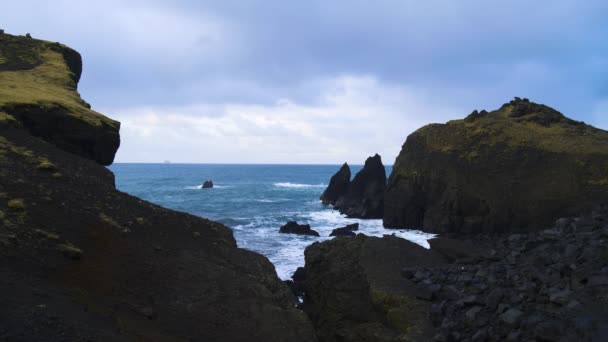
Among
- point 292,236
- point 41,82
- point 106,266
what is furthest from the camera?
point 292,236

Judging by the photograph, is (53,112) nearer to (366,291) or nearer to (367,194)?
(366,291)

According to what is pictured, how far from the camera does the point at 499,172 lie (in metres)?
37.6

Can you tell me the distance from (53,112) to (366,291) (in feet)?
62.3

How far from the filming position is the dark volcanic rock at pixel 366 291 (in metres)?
14.1

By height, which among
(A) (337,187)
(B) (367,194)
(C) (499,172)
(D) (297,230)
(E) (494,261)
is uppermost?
(C) (499,172)

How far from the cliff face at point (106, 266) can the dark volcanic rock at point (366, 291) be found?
8.29 ft

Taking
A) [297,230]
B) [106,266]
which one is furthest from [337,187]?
[106,266]

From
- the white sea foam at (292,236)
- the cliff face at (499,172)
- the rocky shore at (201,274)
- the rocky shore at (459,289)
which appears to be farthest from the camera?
the cliff face at (499,172)

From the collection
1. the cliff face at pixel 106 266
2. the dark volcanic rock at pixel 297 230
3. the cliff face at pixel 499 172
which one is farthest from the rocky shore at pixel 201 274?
the dark volcanic rock at pixel 297 230

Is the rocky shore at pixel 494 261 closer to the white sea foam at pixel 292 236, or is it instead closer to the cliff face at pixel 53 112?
the white sea foam at pixel 292 236

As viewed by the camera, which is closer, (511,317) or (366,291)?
(511,317)

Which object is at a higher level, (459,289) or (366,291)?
(459,289)

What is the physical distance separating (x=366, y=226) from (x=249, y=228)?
14.9 m

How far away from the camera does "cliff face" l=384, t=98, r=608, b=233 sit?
33.6 meters
